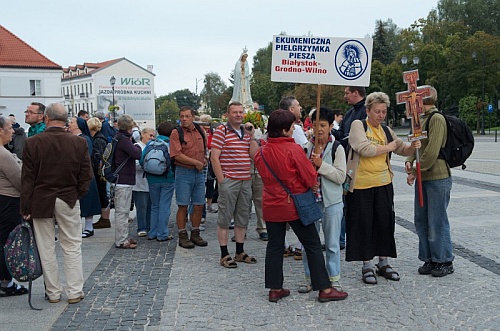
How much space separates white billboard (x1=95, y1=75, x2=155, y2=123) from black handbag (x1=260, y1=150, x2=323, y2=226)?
87659mm

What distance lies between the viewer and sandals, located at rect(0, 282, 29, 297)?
5730 mm

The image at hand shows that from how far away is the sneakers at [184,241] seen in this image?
25.3 feet

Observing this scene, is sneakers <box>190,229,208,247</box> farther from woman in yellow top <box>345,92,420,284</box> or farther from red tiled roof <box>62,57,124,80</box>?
red tiled roof <box>62,57,124,80</box>

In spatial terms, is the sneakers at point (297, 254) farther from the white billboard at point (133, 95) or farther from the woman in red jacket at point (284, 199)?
the white billboard at point (133, 95)

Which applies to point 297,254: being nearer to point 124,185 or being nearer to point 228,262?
point 228,262

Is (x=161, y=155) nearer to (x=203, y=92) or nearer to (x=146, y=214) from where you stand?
(x=146, y=214)

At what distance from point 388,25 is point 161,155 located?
283ft

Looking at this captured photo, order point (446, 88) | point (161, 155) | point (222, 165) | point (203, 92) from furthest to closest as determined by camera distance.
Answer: point (203, 92) < point (446, 88) < point (161, 155) < point (222, 165)

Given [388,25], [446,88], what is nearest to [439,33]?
[446,88]

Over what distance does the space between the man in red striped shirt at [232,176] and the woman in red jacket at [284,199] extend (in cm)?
140

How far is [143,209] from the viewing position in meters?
8.66

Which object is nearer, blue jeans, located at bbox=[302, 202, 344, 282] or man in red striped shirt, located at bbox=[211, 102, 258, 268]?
blue jeans, located at bbox=[302, 202, 344, 282]

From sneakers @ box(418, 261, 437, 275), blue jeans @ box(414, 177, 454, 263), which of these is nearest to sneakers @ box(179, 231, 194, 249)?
sneakers @ box(418, 261, 437, 275)

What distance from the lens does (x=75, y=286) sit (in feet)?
18.0
